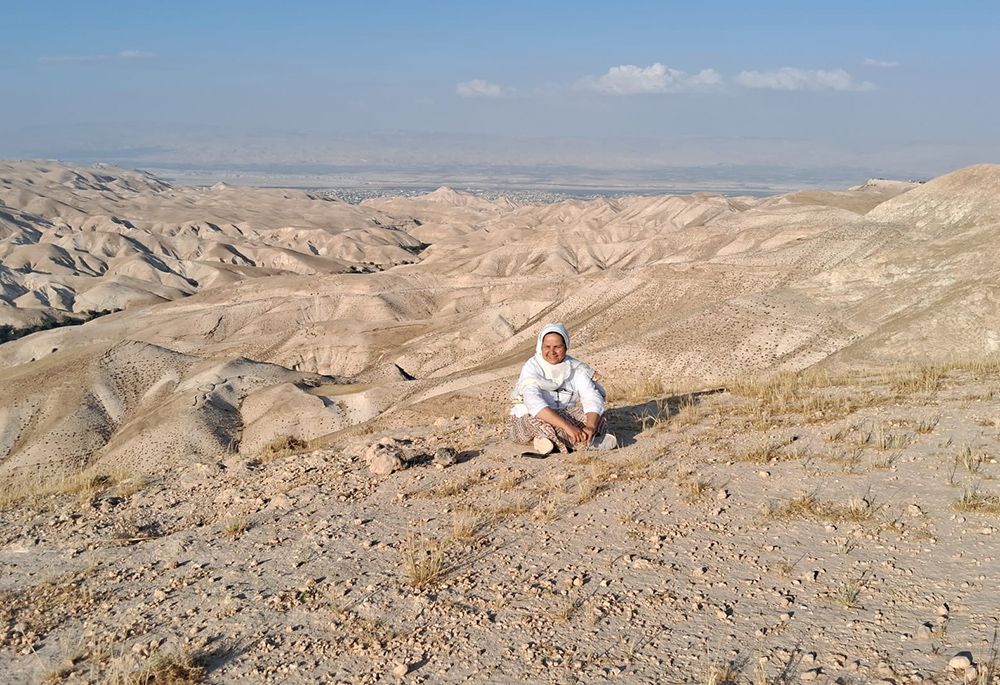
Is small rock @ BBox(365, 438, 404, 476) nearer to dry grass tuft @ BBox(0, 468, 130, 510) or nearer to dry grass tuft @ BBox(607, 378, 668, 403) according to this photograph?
dry grass tuft @ BBox(0, 468, 130, 510)

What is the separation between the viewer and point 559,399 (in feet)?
25.2

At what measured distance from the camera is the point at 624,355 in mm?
25875

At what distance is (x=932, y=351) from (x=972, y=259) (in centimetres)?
872

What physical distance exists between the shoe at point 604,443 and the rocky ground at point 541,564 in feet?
0.42

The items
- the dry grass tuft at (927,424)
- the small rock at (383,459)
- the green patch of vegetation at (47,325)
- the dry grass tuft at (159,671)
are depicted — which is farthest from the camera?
the green patch of vegetation at (47,325)

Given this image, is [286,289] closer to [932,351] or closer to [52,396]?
[52,396]

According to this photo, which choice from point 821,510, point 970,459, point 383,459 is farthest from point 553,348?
point 970,459

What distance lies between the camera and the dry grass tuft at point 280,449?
9.30 meters

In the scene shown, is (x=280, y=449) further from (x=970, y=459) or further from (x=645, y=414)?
(x=970, y=459)

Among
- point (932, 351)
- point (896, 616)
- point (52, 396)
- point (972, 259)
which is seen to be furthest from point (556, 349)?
point (52, 396)

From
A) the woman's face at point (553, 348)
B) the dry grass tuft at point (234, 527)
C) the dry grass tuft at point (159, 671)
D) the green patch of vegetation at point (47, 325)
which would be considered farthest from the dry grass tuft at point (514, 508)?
the green patch of vegetation at point (47, 325)

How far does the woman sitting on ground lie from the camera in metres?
7.39

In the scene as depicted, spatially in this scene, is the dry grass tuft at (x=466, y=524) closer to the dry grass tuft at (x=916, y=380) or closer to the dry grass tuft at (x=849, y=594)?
the dry grass tuft at (x=849, y=594)

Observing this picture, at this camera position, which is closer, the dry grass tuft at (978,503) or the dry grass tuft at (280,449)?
the dry grass tuft at (978,503)
